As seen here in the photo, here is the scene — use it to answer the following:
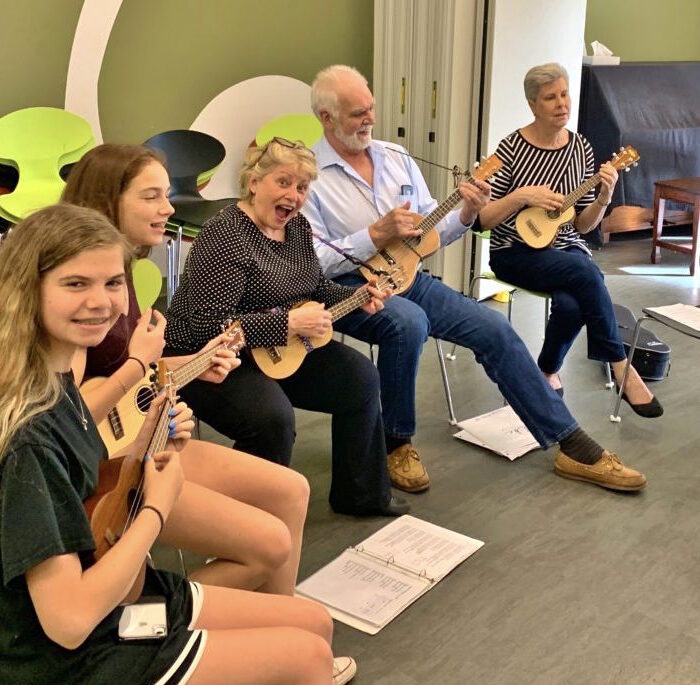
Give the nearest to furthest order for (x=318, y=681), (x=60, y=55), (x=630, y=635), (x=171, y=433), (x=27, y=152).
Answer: (x=318, y=681), (x=171, y=433), (x=630, y=635), (x=27, y=152), (x=60, y=55)

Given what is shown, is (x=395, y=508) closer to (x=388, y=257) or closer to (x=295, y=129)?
(x=388, y=257)

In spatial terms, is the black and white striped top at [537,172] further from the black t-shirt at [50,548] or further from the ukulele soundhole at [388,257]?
the black t-shirt at [50,548]

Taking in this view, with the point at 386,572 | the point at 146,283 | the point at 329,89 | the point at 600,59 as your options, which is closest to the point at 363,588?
the point at 386,572

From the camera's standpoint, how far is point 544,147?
3.37 meters

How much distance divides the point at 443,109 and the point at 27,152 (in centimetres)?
211

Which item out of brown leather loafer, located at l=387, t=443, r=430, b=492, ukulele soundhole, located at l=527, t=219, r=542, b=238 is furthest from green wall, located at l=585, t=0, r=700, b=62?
brown leather loafer, located at l=387, t=443, r=430, b=492

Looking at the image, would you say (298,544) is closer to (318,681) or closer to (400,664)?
(400,664)

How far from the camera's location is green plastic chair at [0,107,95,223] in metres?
3.47

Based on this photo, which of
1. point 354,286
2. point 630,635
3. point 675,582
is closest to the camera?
point 630,635

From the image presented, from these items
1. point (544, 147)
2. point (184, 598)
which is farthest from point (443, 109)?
point (184, 598)

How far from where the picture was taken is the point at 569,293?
129 inches

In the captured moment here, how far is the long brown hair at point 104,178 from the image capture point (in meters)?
2.09

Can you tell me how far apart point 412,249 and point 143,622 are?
1831mm

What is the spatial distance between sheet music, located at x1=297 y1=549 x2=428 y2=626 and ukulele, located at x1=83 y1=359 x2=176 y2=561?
89 centimetres
